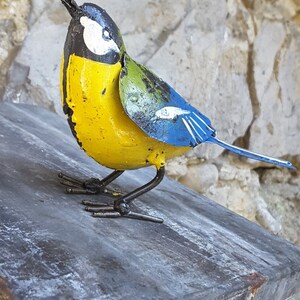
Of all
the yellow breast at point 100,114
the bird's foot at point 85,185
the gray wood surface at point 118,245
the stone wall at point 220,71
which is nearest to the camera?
the gray wood surface at point 118,245

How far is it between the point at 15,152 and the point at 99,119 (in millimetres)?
217

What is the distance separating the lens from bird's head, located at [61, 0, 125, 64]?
23.6 inches

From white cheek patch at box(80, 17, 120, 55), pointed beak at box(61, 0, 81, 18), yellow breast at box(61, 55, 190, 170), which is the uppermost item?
pointed beak at box(61, 0, 81, 18)

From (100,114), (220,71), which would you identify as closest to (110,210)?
(100,114)

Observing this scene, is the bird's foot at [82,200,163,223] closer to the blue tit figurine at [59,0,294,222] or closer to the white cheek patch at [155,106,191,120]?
the blue tit figurine at [59,0,294,222]

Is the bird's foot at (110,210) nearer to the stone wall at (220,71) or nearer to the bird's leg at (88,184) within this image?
the bird's leg at (88,184)

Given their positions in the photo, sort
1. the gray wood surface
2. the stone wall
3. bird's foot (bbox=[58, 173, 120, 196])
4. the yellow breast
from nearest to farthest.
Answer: the gray wood surface → the yellow breast → bird's foot (bbox=[58, 173, 120, 196]) → the stone wall

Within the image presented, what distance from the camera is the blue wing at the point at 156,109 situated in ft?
1.98

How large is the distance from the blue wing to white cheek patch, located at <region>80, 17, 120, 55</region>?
3 cm

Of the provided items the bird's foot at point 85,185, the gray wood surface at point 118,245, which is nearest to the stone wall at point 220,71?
the gray wood surface at point 118,245

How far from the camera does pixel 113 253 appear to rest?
56cm

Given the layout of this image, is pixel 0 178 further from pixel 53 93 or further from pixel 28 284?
pixel 53 93

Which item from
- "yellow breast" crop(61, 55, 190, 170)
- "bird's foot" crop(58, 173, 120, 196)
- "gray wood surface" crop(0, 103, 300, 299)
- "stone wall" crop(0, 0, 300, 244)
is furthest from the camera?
"stone wall" crop(0, 0, 300, 244)

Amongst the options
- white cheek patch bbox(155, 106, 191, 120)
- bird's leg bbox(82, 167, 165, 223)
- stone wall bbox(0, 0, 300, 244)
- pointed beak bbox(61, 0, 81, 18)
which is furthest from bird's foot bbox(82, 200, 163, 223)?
stone wall bbox(0, 0, 300, 244)
